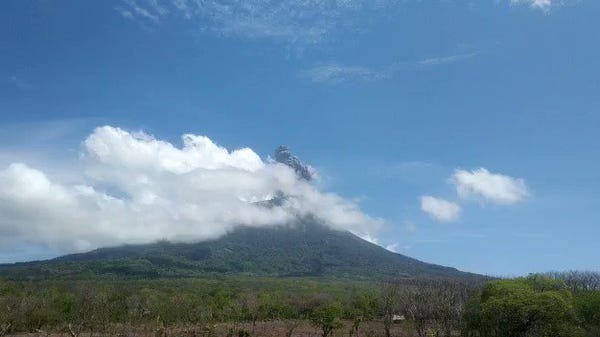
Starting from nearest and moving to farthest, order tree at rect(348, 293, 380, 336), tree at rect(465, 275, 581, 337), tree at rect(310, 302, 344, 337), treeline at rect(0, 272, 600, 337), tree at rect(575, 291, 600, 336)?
tree at rect(465, 275, 581, 337) → treeline at rect(0, 272, 600, 337) → tree at rect(575, 291, 600, 336) → tree at rect(310, 302, 344, 337) → tree at rect(348, 293, 380, 336)

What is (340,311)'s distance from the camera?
78875 millimetres

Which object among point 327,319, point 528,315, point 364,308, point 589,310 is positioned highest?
point 364,308

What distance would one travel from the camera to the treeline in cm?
4188

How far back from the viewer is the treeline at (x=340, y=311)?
41875mm

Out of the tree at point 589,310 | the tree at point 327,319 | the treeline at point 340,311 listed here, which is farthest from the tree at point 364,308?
the tree at point 589,310

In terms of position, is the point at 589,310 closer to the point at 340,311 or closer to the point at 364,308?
the point at 340,311

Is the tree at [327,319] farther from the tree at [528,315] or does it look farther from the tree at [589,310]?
the tree at [589,310]

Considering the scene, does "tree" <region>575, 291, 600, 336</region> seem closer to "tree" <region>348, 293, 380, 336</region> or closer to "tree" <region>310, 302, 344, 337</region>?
"tree" <region>310, 302, 344, 337</region>

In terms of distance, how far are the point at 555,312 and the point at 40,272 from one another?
171153 millimetres

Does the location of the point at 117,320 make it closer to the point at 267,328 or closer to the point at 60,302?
the point at 60,302

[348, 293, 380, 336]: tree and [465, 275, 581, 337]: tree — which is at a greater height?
[348, 293, 380, 336]: tree

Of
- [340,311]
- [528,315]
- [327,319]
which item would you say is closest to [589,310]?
[528,315]

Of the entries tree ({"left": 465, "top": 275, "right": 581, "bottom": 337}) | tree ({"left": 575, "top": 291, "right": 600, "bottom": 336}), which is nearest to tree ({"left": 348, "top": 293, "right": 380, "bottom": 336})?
tree ({"left": 575, "top": 291, "right": 600, "bottom": 336})

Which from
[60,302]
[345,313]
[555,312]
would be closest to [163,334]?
[60,302]
